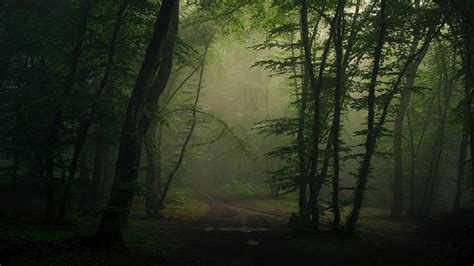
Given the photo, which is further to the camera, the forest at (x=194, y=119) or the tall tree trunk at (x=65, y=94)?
the tall tree trunk at (x=65, y=94)

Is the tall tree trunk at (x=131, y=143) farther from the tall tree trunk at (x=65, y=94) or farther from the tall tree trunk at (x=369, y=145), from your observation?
the tall tree trunk at (x=369, y=145)

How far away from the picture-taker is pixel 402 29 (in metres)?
16.3

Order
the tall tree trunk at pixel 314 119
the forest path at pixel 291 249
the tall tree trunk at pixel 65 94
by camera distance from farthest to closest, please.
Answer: the tall tree trunk at pixel 314 119 < the tall tree trunk at pixel 65 94 < the forest path at pixel 291 249

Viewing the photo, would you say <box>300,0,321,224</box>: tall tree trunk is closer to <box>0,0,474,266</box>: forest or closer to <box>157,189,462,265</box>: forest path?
<box>0,0,474,266</box>: forest

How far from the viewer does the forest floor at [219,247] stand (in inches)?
438

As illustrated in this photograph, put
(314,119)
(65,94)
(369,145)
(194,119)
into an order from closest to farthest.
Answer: (65,94) < (369,145) < (314,119) < (194,119)

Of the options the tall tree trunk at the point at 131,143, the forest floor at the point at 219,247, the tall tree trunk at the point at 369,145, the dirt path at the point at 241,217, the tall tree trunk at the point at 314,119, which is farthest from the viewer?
the dirt path at the point at 241,217

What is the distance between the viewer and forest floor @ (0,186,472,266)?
438 inches

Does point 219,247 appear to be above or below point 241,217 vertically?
below

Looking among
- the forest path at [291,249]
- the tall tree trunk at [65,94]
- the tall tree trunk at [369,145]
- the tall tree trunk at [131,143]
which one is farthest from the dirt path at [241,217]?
the tall tree trunk at [65,94]

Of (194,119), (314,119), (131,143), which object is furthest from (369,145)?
(194,119)

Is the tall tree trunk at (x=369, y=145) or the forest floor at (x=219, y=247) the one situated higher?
the tall tree trunk at (x=369, y=145)

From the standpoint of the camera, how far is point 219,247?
14.3 metres

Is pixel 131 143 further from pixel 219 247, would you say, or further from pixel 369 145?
pixel 369 145
